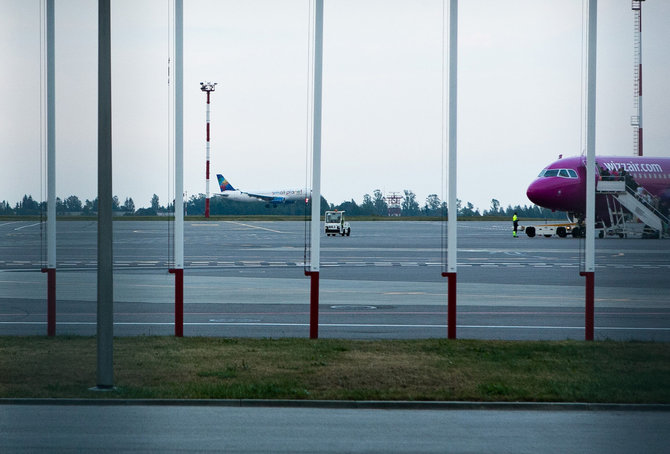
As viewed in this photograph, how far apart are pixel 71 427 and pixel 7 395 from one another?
1.63 m

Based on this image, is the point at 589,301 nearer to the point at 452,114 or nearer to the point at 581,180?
the point at 452,114

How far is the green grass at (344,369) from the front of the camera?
9.22 metres

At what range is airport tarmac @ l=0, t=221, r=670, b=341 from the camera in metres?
14.9

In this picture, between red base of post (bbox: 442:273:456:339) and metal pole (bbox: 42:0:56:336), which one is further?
red base of post (bbox: 442:273:456:339)

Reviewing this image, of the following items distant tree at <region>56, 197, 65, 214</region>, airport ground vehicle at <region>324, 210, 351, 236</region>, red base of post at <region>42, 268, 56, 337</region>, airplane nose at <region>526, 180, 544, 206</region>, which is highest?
airplane nose at <region>526, 180, 544, 206</region>

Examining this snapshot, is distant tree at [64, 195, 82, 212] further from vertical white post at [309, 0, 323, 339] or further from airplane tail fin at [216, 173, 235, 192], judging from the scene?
airplane tail fin at [216, 173, 235, 192]

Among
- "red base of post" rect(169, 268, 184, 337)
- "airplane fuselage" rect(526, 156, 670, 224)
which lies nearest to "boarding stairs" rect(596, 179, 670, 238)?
"airplane fuselage" rect(526, 156, 670, 224)

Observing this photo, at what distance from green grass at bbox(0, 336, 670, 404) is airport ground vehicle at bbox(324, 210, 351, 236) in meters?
45.2

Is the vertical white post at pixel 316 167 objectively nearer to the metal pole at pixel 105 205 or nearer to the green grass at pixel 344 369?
the green grass at pixel 344 369

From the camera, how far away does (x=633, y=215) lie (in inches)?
2026

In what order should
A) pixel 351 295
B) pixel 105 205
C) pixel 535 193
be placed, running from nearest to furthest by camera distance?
1. pixel 105 205
2. pixel 351 295
3. pixel 535 193

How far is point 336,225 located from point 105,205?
4939cm

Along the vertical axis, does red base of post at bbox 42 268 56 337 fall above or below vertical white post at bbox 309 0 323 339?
below

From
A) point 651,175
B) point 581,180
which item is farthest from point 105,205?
point 651,175
